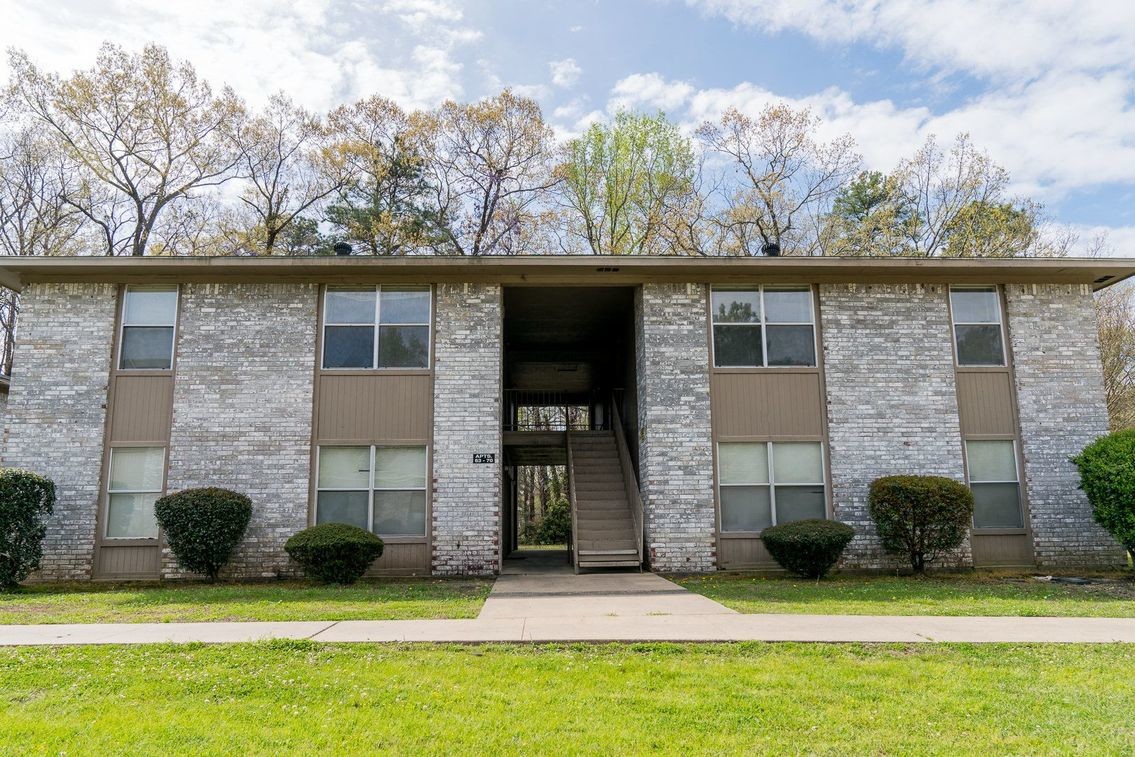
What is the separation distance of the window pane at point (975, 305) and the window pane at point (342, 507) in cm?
1069

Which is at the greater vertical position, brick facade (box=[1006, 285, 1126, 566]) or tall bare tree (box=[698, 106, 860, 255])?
tall bare tree (box=[698, 106, 860, 255])

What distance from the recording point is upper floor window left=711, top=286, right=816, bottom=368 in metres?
12.9

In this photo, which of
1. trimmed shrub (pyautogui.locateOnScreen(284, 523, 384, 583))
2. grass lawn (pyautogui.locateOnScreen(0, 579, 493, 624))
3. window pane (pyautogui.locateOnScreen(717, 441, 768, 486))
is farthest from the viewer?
window pane (pyautogui.locateOnScreen(717, 441, 768, 486))

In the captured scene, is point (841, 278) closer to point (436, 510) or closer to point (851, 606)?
point (851, 606)

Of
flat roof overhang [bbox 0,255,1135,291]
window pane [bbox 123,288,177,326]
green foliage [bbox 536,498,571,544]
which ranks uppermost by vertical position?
flat roof overhang [bbox 0,255,1135,291]

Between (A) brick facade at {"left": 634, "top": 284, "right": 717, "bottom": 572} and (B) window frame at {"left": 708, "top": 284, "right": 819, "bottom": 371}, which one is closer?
(A) brick facade at {"left": 634, "top": 284, "right": 717, "bottom": 572}

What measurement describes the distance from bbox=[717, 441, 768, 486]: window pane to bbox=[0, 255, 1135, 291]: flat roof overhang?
287 cm

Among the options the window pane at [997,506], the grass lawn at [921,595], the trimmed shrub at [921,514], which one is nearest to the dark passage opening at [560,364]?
the grass lawn at [921,595]

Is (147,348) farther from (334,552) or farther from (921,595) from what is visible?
(921,595)

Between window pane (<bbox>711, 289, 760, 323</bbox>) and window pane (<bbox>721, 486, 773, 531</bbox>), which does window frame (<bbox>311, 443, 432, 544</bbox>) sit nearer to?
window pane (<bbox>721, 486, 773, 531</bbox>)

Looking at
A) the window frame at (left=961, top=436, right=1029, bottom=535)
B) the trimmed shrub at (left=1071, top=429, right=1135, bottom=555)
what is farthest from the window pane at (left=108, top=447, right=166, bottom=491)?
the trimmed shrub at (left=1071, top=429, right=1135, bottom=555)

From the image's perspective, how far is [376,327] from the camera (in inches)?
499

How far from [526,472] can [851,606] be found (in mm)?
29849

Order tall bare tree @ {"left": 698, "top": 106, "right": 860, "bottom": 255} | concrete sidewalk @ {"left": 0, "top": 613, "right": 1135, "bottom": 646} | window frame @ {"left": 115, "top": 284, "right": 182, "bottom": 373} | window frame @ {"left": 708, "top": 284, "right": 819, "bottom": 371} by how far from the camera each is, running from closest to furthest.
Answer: concrete sidewalk @ {"left": 0, "top": 613, "right": 1135, "bottom": 646} < window frame @ {"left": 115, "top": 284, "right": 182, "bottom": 373} < window frame @ {"left": 708, "top": 284, "right": 819, "bottom": 371} < tall bare tree @ {"left": 698, "top": 106, "right": 860, "bottom": 255}
